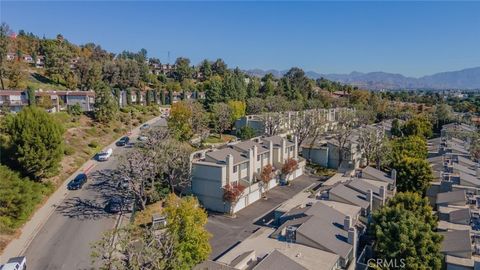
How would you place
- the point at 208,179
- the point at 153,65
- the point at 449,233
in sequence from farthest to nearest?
the point at 153,65, the point at 208,179, the point at 449,233

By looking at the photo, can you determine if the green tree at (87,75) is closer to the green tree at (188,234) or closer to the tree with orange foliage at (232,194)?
the tree with orange foliage at (232,194)

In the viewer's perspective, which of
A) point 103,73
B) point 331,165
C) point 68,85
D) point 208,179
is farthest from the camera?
point 103,73

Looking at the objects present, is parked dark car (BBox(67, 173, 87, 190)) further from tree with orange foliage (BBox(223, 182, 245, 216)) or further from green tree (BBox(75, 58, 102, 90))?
green tree (BBox(75, 58, 102, 90))

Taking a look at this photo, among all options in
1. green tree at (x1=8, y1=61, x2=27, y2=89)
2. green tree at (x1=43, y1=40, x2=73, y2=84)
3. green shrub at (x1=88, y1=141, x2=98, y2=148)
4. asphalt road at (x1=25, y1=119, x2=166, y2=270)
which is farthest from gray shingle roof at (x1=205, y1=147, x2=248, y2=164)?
green tree at (x1=43, y1=40, x2=73, y2=84)

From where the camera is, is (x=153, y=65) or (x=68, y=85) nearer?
(x=68, y=85)

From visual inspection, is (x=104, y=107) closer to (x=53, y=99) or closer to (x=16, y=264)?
(x=53, y=99)

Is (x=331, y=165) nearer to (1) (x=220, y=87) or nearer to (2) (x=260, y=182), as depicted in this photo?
(2) (x=260, y=182)

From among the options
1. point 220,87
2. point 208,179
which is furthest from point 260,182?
point 220,87
